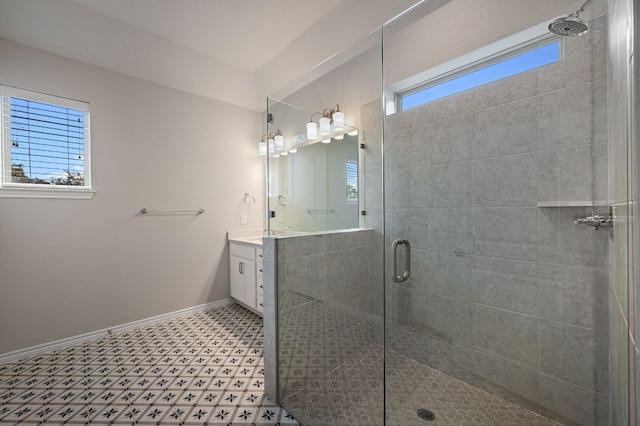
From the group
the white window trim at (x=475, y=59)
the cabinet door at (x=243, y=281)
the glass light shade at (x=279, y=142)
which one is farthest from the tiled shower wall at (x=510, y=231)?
the cabinet door at (x=243, y=281)

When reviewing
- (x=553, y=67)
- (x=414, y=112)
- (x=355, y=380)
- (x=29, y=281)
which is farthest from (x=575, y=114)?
(x=29, y=281)

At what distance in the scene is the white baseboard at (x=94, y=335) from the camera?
2.16m

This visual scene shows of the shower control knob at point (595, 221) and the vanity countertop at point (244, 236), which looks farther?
the vanity countertop at point (244, 236)

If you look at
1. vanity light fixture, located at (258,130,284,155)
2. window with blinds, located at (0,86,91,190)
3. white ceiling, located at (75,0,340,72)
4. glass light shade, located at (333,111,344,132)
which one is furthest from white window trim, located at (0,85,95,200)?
glass light shade, located at (333,111,344,132)

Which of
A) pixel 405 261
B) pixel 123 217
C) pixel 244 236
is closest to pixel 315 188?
pixel 405 261

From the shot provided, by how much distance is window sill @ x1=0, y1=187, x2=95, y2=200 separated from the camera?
6.96 ft

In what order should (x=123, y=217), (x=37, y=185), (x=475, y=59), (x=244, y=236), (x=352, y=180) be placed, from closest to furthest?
1. (x=475, y=59)
2. (x=352, y=180)
3. (x=37, y=185)
4. (x=123, y=217)
5. (x=244, y=236)

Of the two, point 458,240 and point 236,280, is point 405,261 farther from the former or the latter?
point 236,280

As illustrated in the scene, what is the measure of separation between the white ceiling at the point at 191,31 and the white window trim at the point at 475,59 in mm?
534

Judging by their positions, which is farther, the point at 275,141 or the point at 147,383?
the point at 275,141

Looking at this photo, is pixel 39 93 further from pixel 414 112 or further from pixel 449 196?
pixel 449 196

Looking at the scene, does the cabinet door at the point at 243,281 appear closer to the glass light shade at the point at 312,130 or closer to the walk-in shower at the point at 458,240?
the walk-in shower at the point at 458,240

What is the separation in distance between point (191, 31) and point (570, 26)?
2.79 m

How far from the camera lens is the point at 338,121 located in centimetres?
210
